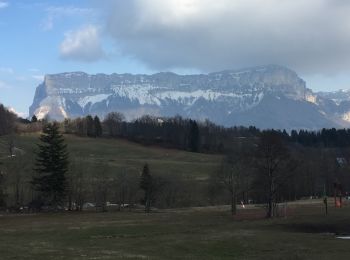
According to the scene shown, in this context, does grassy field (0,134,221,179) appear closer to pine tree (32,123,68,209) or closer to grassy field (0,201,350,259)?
pine tree (32,123,68,209)

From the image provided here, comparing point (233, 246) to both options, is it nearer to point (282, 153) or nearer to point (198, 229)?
point (198, 229)

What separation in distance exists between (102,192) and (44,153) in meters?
12.4

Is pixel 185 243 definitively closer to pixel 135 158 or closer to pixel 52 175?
pixel 52 175

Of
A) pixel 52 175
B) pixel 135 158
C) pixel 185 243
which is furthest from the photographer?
pixel 135 158

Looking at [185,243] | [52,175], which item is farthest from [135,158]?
[185,243]

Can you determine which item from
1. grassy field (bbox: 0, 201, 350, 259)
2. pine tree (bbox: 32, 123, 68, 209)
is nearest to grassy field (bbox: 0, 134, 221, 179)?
pine tree (bbox: 32, 123, 68, 209)

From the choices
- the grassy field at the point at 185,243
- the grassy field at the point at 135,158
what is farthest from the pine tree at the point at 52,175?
the grassy field at the point at 135,158

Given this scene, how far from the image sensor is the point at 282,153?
6469cm

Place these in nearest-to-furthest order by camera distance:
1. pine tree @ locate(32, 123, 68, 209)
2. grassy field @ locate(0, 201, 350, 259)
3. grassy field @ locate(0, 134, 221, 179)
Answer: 1. grassy field @ locate(0, 201, 350, 259)
2. pine tree @ locate(32, 123, 68, 209)
3. grassy field @ locate(0, 134, 221, 179)

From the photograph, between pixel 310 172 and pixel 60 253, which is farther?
pixel 310 172

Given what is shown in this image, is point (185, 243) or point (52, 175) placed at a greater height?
point (52, 175)

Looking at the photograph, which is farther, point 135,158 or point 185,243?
point 135,158

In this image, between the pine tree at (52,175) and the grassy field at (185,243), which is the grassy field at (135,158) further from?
the grassy field at (185,243)

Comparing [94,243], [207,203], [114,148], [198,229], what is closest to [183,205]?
[207,203]
